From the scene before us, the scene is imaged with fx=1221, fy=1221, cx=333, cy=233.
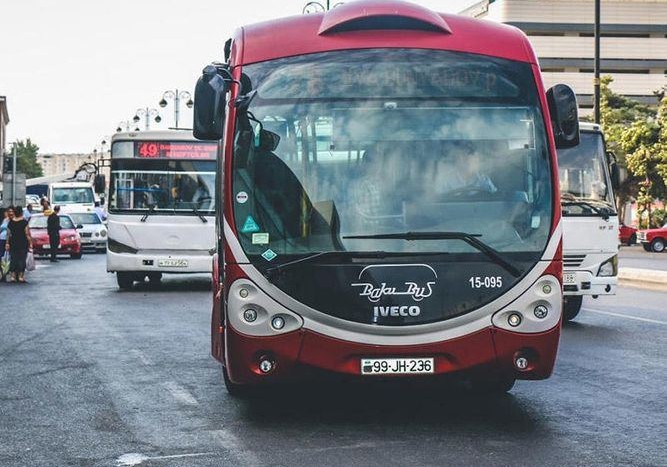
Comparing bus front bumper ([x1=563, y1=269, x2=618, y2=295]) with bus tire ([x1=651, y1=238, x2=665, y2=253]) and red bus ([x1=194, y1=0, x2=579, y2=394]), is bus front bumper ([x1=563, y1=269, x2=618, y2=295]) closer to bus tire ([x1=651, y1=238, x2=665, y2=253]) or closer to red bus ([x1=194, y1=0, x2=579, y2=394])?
red bus ([x1=194, y1=0, x2=579, y2=394])

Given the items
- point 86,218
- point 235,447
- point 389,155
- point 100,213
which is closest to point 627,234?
point 100,213

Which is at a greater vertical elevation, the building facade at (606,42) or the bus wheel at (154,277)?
the building facade at (606,42)

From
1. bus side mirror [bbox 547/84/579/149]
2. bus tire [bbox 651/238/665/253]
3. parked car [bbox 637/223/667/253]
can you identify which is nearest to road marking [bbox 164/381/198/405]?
bus side mirror [bbox 547/84/579/149]

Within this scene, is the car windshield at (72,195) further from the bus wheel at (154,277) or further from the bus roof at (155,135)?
the bus roof at (155,135)

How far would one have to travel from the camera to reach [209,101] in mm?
8039

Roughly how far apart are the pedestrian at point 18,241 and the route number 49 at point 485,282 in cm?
2048

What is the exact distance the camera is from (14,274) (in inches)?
1113

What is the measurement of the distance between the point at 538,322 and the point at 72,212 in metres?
41.4

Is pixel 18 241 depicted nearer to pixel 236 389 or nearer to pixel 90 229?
pixel 236 389

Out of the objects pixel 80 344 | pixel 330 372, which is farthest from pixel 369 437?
pixel 80 344

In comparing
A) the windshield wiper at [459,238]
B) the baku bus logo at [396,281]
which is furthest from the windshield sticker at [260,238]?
the baku bus logo at [396,281]

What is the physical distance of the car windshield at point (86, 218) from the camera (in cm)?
4725

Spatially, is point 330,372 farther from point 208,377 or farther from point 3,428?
point 208,377

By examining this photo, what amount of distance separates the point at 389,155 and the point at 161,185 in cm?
1516
